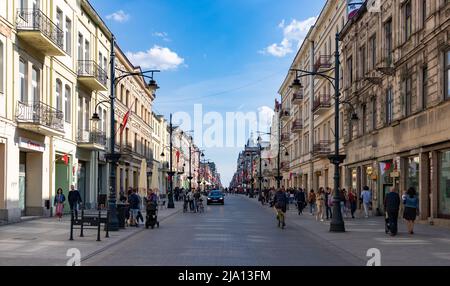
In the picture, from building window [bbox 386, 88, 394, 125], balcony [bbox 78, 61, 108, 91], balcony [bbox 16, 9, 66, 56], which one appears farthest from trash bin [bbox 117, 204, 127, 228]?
building window [bbox 386, 88, 394, 125]

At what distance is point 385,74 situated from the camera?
31.4 meters

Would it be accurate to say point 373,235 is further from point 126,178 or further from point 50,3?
point 126,178

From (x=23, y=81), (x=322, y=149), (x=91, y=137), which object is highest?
(x=23, y=81)

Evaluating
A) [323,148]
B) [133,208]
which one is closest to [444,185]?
[133,208]

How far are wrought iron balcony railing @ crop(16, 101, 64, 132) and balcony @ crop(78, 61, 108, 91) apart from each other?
6060mm

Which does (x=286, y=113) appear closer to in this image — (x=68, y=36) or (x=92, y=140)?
(x=92, y=140)

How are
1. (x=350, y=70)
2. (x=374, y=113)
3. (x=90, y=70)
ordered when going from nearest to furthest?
(x=374, y=113) → (x=90, y=70) → (x=350, y=70)

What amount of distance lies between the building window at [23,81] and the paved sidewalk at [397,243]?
13.5 metres

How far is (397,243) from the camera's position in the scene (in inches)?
693

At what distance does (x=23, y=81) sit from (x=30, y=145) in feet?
9.42

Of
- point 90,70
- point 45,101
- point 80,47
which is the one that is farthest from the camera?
point 90,70

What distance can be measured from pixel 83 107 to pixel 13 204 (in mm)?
13067

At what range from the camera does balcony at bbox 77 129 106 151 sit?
116ft
